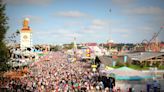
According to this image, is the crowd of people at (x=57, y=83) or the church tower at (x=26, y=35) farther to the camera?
the church tower at (x=26, y=35)

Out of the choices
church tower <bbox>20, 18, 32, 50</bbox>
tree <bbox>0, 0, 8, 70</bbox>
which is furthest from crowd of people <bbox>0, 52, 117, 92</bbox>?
church tower <bbox>20, 18, 32, 50</bbox>

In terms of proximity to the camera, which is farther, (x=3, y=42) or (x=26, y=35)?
(x=26, y=35)

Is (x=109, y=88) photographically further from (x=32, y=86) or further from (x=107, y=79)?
(x=32, y=86)

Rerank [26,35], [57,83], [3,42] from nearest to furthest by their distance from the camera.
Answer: [3,42]
[57,83]
[26,35]

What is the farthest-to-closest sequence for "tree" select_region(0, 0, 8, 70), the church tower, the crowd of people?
the church tower → the crowd of people → "tree" select_region(0, 0, 8, 70)

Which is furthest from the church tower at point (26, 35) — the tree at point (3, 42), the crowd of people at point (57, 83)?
the tree at point (3, 42)

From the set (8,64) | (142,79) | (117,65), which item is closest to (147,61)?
(117,65)

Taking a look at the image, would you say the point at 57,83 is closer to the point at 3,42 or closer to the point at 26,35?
the point at 3,42

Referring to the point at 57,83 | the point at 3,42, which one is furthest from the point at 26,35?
the point at 3,42

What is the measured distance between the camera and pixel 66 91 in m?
25.5

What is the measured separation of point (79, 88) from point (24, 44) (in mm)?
111258

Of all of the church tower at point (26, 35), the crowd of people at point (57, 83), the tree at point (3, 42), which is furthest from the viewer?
the church tower at point (26, 35)

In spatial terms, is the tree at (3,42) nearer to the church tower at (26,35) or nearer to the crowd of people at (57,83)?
the crowd of people at (57,83)

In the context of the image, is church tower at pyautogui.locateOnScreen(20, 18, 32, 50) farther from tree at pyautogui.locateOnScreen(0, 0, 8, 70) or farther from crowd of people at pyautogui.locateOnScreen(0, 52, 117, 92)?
tree at pyautogui.locateOnScreen(0, 0, 8, 70)
